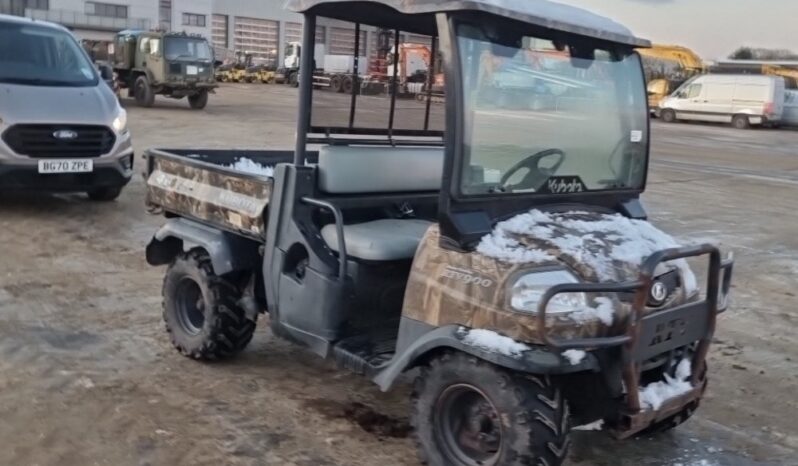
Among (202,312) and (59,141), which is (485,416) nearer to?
(202,312)

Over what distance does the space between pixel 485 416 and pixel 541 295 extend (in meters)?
0.57

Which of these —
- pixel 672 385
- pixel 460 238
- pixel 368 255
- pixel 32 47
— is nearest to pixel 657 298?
pixel 672 385

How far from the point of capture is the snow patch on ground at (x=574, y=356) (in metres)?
3.22

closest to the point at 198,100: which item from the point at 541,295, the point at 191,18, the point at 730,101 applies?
the point at 730,101

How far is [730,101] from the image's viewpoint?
→ 99.3 ft

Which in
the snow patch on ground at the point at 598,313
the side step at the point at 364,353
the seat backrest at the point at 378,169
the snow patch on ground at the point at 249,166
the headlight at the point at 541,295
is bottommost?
the side step at the point at 364,353

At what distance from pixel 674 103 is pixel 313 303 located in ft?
97.1

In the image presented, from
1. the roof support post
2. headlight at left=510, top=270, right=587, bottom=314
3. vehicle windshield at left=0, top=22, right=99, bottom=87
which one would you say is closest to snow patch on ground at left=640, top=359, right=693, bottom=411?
headlight at left=510, top=270, right=587, bottom=314

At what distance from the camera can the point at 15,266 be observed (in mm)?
6836

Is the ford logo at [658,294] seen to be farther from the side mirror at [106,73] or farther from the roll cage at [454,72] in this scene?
the side mirror at [106,73]

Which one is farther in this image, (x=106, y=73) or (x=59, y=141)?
(x=106, y=73)

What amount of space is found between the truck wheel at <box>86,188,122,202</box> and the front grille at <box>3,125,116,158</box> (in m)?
0.79

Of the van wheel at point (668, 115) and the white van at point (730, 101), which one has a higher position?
the white van at point (730, 101)

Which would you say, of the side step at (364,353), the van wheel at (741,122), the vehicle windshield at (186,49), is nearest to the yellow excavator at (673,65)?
the van wheel at (741,122)
